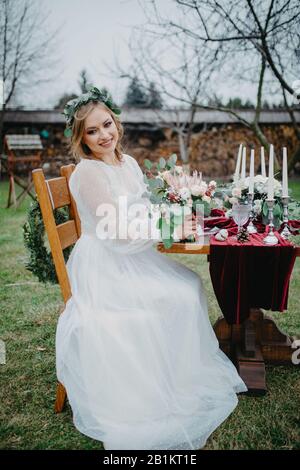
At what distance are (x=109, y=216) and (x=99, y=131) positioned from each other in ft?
1.79

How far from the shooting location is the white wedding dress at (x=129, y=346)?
2.06 metres

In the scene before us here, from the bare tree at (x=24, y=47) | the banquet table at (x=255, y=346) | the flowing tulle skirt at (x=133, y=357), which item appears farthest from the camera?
the bare tree at (x=24, y=47)

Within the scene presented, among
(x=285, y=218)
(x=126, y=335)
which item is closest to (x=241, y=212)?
(x=285, y=218)

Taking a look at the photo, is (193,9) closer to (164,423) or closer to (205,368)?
(205,368)

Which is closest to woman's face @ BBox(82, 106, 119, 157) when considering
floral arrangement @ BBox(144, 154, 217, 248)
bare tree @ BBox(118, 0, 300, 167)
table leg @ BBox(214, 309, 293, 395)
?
floral arrangement @ BBox(144, 154, 217, 248)

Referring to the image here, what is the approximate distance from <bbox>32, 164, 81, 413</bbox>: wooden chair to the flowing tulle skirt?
0.12 metres

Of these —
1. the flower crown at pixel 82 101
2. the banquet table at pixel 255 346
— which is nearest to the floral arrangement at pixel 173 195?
the flower crown at pixel 82 101

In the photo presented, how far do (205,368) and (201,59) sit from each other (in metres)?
3.97

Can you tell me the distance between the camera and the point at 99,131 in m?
2.41

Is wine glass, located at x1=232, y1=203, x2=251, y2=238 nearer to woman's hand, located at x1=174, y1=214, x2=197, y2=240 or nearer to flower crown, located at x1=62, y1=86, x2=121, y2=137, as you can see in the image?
woman's hand, located at x1=174, y1=214, x2=197, y2=240

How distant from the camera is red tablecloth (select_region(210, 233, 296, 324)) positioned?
2.17 m

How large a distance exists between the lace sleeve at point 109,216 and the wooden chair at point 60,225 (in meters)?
0.15

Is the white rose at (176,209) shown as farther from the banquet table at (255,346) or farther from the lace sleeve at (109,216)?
the banquet table at (255,346)
